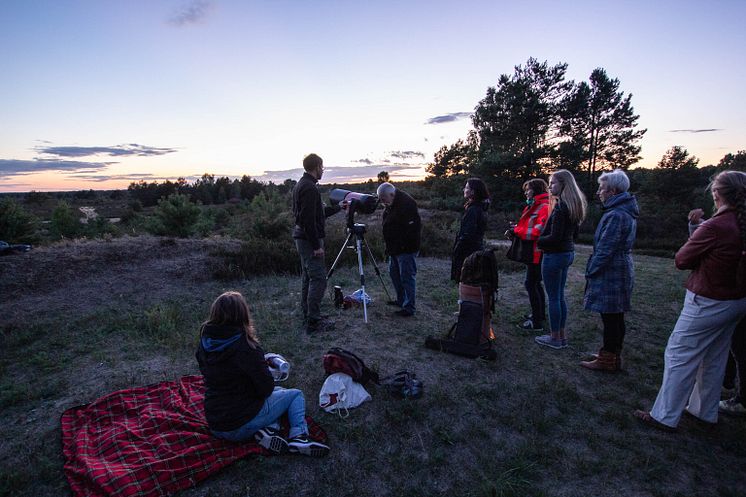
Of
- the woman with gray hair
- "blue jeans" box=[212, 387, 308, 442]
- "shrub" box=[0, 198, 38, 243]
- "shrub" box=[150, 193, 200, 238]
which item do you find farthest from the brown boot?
"shrub" box=[0, 198, 38, 243]

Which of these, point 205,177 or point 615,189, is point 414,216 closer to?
point 615,189

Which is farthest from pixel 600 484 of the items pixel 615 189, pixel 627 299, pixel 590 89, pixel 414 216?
pixel 590 89

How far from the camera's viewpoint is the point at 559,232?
13.6 ft

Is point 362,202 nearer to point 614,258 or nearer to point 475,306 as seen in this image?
point 475,306

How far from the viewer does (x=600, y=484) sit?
101 inches

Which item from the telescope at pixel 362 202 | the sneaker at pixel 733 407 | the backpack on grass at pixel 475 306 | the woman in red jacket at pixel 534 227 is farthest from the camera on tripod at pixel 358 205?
the sneaker at pixel 733 407

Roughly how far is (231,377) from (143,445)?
100 centimetres

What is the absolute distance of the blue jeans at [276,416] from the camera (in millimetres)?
2840

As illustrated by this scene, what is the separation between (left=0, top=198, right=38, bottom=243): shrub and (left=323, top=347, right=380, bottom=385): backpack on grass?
13317mm

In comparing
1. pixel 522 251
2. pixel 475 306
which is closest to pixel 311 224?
pixel 475 306

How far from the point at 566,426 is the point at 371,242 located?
26.6ft

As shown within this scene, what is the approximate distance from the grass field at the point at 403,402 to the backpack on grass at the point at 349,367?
23 centimetres

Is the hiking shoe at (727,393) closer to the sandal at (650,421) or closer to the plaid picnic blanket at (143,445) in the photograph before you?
the sandal at (650,421)

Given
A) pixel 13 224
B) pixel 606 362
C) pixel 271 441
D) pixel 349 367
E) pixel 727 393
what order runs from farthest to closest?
pixel 13 224, pixel 606 362, pixel 727 393, pixel 349 367, pixel 271 441
